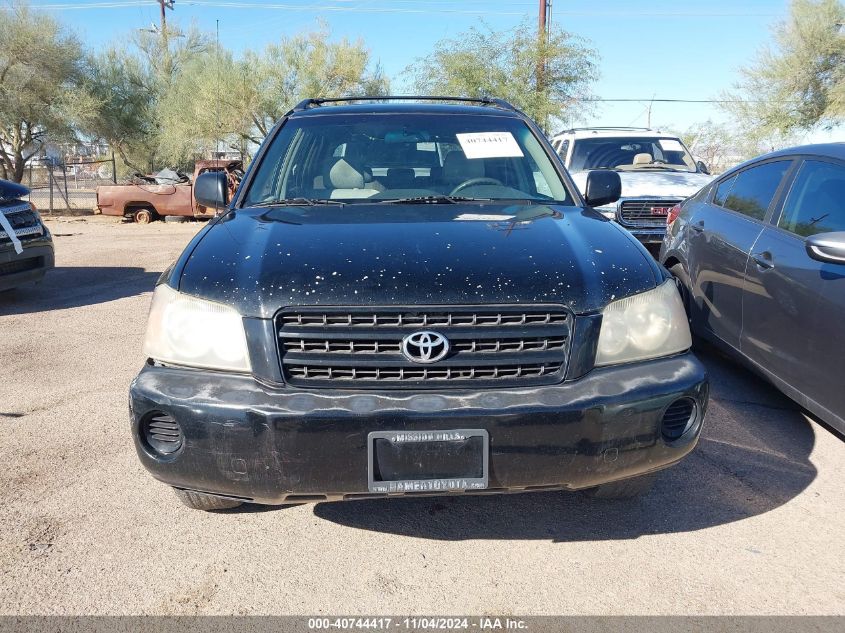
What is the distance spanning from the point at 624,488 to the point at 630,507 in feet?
0.76

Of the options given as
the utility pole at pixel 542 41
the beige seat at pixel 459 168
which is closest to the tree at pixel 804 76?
the utility pole at pixel 542 41

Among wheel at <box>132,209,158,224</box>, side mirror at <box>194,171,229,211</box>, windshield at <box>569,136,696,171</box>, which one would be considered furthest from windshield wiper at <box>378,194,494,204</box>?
wheel at <box>132,209,158,224</box>

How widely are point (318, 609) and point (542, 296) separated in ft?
4.29

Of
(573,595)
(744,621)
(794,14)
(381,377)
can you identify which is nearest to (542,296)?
(381,377)

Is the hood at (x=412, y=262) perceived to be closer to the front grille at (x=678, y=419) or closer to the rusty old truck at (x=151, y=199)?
the front grille at (x=678, y=419)

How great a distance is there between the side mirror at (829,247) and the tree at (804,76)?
2575 centimetres

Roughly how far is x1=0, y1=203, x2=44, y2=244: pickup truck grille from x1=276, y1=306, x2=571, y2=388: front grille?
6038 mm

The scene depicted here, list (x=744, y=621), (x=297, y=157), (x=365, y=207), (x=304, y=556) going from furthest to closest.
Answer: (x=297, y=157)
(x=365, y=207)
(x=304, y=556)
(x=744, y=621)

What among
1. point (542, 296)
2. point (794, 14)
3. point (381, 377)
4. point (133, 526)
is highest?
point (794, 14)

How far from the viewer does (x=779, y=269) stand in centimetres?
369

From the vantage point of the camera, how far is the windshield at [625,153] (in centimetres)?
982

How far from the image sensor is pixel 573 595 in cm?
240

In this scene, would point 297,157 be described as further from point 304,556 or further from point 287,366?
point 304,556

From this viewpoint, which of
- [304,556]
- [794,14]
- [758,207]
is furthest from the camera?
[794,14]
